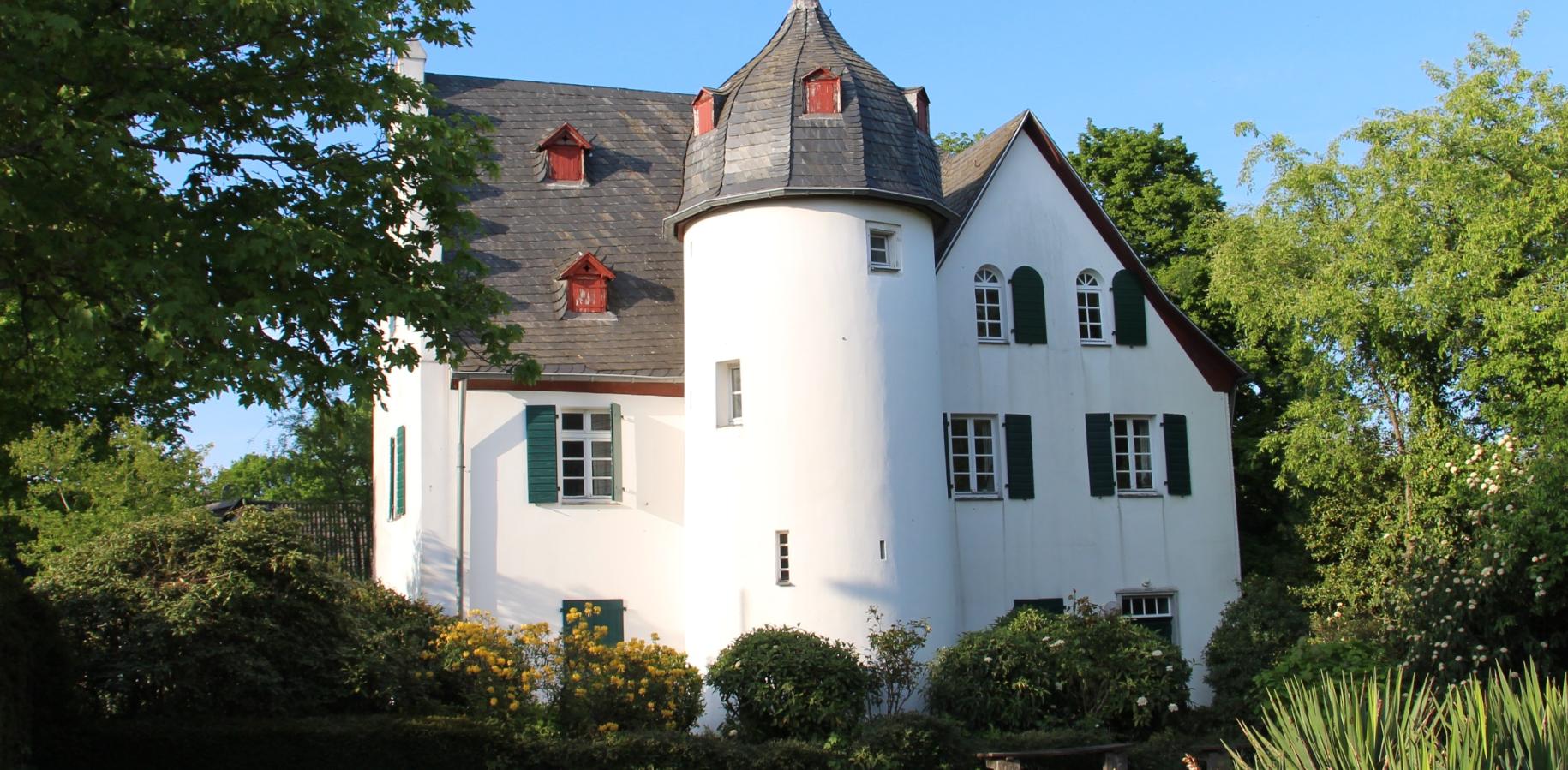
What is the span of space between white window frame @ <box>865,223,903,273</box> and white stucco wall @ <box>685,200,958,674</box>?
0.07m

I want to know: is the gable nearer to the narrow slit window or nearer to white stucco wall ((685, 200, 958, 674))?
white stucco wall ((685, 200, 958, 674))

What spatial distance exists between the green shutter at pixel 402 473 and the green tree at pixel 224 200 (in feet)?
28.2

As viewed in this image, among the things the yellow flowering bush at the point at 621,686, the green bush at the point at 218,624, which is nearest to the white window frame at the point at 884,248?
the yellow flowering bush at the point at 621,686

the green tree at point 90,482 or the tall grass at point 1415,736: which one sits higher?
the green tree at point 90,482

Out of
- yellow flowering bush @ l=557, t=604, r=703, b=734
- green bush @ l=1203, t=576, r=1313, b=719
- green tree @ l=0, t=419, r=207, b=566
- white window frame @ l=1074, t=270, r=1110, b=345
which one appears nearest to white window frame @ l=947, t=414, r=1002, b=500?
white window frame @ l=1074, t=270, r=1110, b=345

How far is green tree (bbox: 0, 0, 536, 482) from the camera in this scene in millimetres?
11297

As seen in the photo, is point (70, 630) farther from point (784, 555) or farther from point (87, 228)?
point (784, 555)

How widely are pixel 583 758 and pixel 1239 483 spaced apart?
1699 centimetres

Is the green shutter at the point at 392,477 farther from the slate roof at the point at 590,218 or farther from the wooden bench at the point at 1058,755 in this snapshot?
the wooden bench at the point at 1058,755

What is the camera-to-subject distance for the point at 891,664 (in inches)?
739

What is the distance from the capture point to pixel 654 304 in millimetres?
22625

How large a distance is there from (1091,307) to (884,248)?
4.50 m

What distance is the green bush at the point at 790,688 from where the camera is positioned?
56.9 ft

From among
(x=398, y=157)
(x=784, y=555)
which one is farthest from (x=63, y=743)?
(x=784, y=555)
